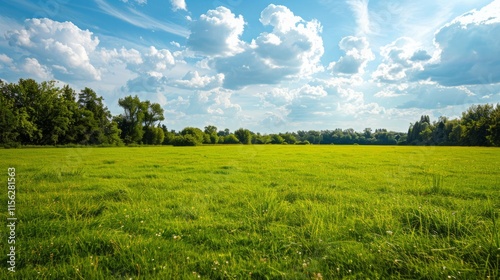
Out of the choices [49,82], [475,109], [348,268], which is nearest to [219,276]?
[348,268]

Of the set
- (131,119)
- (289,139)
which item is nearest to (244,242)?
(131,119)

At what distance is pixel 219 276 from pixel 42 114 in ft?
282

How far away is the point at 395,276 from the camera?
11.1ft

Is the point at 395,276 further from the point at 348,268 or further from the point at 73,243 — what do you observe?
the point at 73,243

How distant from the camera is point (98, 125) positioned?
8488 centimetres

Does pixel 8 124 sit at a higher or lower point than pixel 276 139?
higher

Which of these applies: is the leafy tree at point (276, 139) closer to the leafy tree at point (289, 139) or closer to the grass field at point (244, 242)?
the leafy tree at point (289, 139)

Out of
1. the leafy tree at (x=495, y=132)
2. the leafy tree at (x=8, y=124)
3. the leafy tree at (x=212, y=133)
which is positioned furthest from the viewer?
the leafy tree at (x=212, y=133)

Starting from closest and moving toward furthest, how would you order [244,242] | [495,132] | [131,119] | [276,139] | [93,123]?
[244,242]
[495,132]
[93,123]
[131,119]
[276,139]

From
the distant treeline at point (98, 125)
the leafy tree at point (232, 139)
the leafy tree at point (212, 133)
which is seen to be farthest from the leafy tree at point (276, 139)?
the leafy tree at point (212, 133)

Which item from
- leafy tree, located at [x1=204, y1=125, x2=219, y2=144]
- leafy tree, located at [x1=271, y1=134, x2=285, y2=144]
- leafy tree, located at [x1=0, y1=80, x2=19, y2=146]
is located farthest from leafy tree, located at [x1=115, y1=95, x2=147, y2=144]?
leafy tree, located at [x1=271, y1=134, x2=285, y2=144]

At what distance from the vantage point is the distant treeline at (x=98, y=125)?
60.9 meters

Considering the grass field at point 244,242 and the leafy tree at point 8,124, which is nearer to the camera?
the grass field at point 244,242

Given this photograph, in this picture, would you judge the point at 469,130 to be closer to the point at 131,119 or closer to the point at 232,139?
the point at 232,139
